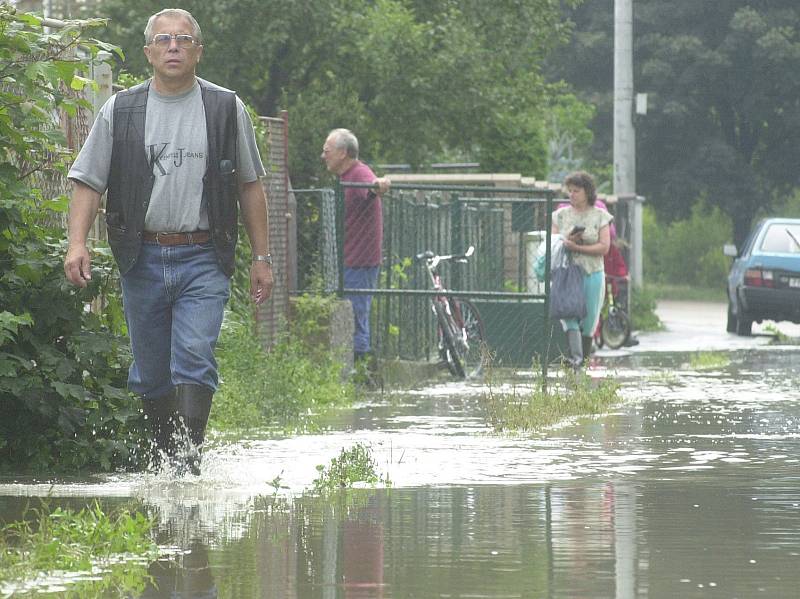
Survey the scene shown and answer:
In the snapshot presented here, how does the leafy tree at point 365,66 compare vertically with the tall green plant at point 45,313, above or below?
above

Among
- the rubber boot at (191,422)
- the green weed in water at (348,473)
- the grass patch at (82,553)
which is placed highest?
the rubber boot at (191,422)

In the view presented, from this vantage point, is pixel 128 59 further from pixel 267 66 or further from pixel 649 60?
pixel 649 60

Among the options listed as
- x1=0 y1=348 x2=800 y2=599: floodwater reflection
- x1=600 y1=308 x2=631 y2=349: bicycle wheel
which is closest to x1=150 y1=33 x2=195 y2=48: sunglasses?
x1=0 y1=348 x2=800 y2=599: floodwater reflection

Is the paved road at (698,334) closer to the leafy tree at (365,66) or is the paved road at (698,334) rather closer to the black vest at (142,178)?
the leafy tree at (365,66)

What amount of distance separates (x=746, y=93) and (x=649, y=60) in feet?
8.91

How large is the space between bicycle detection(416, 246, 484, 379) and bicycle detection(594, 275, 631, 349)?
178 inches

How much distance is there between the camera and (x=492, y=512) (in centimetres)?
732

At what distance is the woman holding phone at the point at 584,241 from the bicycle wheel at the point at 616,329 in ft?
18.2

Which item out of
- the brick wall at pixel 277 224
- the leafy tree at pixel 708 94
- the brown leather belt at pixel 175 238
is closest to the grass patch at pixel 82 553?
the brown leather belt at pixel 175 238

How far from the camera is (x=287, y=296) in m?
14.6

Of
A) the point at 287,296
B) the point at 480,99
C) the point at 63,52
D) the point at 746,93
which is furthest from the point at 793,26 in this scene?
the point at 63,52

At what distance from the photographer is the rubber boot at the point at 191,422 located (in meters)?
8.00

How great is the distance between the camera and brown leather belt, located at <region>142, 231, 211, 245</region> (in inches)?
315

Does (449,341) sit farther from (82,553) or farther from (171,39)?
(82,553)
